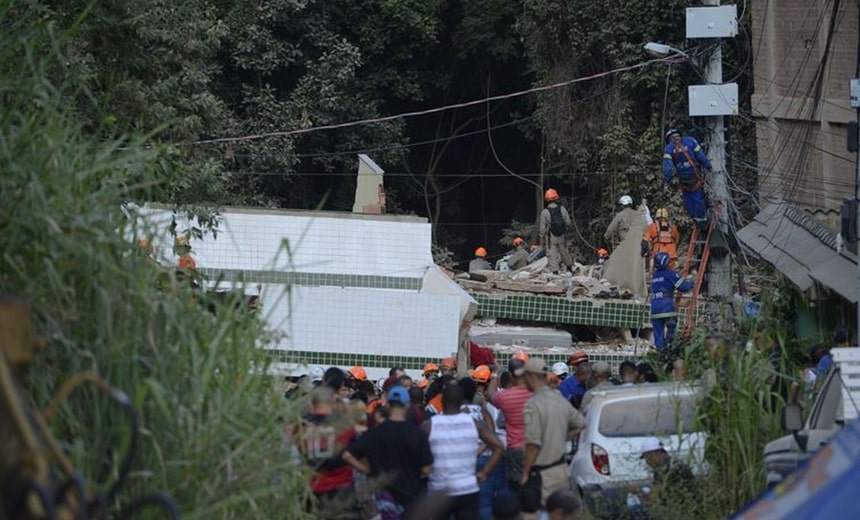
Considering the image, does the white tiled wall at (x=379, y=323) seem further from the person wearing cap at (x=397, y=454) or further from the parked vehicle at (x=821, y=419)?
the person wearing cap at (x=397, y=454)

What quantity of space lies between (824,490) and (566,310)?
20.6 meters

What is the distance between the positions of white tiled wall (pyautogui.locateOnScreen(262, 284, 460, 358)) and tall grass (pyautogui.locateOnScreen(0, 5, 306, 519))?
46.8 ft

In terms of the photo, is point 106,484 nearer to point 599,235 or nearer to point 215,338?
point 215,338

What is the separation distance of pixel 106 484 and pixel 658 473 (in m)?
5.85

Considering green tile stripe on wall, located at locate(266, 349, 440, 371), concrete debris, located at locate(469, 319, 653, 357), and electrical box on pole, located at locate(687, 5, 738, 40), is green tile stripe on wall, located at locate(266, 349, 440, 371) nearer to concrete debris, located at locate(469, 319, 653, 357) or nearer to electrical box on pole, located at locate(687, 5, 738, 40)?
concrete debris, located at locate(469, 319, 653, 357)

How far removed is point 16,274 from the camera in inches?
291

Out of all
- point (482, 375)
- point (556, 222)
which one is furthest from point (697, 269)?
point (556, 222)

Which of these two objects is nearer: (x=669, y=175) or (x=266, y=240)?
(x=669, y=175)

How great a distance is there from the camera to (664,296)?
22.0 metres

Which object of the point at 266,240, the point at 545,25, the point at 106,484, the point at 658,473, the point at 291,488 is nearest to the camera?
the point at 106,484

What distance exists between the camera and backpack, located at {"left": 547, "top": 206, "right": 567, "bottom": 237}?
99.8ft

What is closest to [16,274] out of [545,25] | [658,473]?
[658,473]

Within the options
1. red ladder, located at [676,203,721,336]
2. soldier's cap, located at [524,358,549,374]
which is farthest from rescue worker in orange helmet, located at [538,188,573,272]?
soldier's cap, located at [524,358,549,374]

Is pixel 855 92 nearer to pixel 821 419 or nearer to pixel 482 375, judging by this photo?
pixel 482 375
